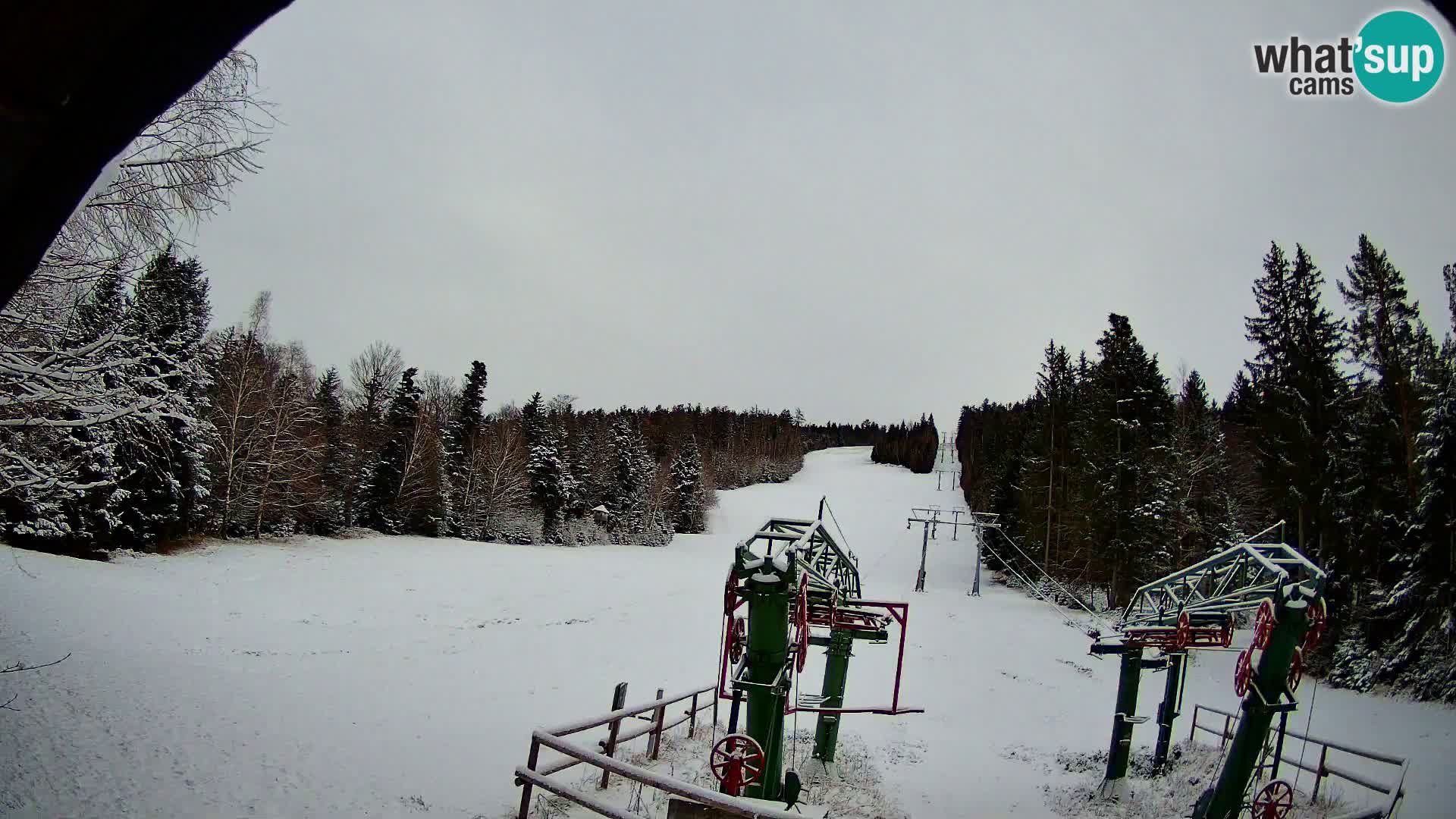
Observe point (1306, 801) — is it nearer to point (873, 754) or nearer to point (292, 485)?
point (873, 754)

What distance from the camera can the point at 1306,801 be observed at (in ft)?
37.3

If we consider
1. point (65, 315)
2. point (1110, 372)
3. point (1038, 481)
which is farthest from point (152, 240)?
point (1038, 481)

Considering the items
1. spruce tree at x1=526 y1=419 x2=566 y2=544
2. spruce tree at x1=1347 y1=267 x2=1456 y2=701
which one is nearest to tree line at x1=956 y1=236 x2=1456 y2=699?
spruce tree at x1=1347 y1=267 x2=1456 y2=701

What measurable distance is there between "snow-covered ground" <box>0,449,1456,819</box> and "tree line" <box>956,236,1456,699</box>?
90.1 inches

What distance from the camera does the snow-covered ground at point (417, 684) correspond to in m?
8.98

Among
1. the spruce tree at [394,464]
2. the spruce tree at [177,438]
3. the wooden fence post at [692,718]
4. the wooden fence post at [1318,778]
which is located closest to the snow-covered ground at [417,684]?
the wooden fence post at [1318,778]

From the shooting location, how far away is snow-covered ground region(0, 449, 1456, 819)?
898 cm

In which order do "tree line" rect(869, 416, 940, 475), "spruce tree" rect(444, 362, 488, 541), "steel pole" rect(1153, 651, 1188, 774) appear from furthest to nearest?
"tree line" rect(869, 416, 940, 475) → "spruce tree" rect(444, 362, 488, 541) → "steel pole" rect(1153, 651, 1188, 774)

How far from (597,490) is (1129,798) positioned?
45.0m

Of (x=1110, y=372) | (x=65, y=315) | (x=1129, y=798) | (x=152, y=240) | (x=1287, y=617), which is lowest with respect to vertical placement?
(x=1129, y=798)

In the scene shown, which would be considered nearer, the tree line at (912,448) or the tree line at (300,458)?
the tree line at (300,458)

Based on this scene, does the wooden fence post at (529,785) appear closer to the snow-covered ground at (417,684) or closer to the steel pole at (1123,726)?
the snow-covered ground at (417,684)

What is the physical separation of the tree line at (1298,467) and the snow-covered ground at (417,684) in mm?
2290

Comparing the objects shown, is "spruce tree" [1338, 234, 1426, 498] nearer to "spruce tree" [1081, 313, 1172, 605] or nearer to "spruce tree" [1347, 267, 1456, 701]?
"spruce tree" [1347, 267, 1456, 701]
